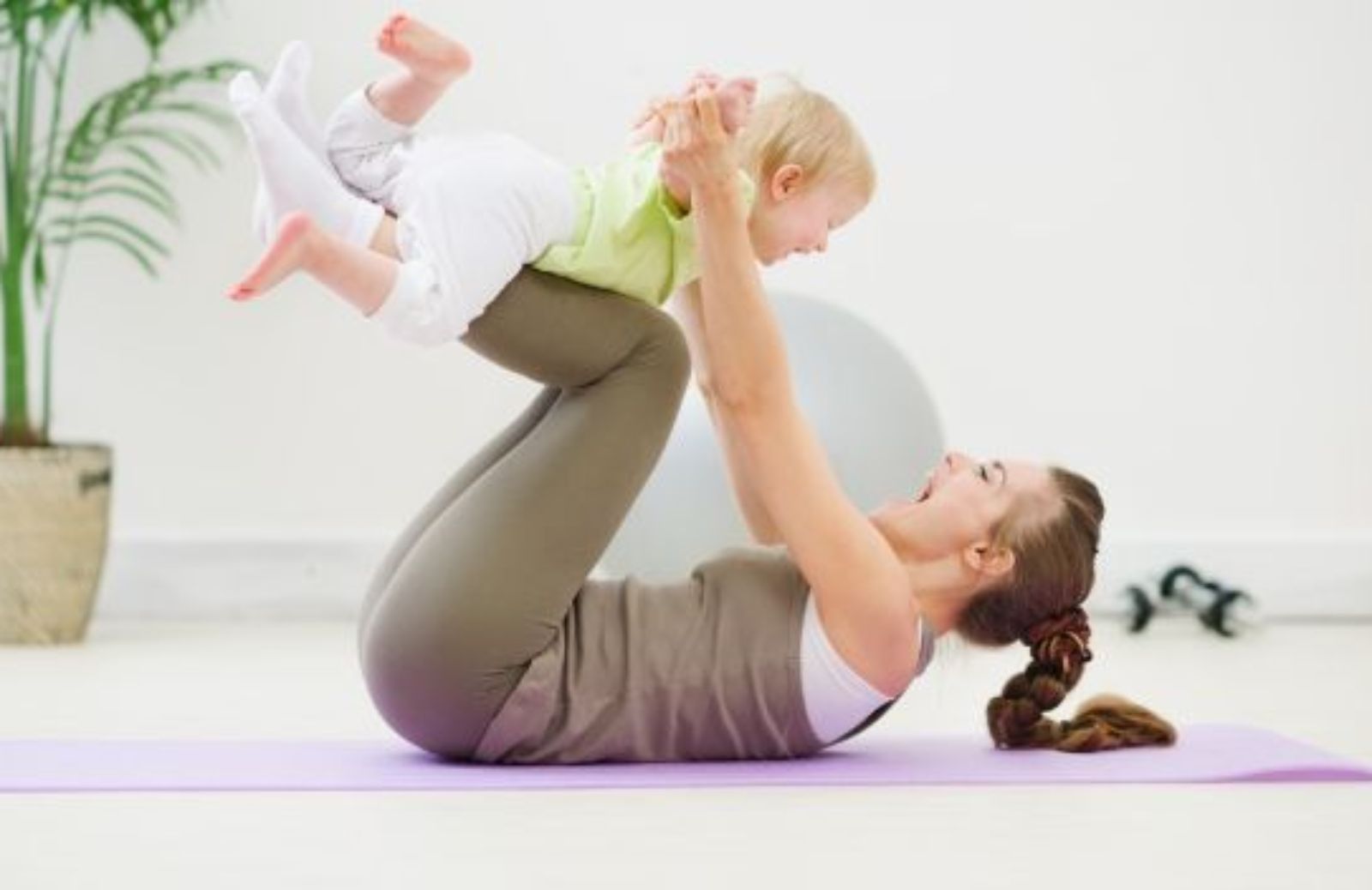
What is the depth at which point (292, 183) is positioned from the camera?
2.52 m

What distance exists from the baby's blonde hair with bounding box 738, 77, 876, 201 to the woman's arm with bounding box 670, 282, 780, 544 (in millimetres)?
208

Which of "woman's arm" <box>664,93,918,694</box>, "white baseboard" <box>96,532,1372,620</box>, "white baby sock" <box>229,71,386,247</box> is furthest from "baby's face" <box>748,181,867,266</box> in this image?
"white baseboard" <box>96,532,1372,620</box>

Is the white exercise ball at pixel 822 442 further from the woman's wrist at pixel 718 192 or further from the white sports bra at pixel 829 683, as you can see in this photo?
the woman's wrist at pixel 718 192

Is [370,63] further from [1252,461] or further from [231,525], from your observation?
[1252,461]

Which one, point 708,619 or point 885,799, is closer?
point 885,799

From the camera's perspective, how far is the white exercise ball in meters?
3.82

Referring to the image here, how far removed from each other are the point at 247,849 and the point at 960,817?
725 millimetres

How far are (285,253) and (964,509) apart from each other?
0.85 m

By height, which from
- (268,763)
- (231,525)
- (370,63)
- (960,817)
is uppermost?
(370,63)

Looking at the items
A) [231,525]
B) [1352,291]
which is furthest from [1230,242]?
[231,525]

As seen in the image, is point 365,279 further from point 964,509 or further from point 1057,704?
point 1057,704

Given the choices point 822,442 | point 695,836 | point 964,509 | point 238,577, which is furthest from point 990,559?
point 238,577

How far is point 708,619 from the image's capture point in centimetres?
262

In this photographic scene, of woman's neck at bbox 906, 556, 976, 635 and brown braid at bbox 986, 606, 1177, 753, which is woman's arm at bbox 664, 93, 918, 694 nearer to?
woman's neck at bbox 906, 556, 976, 635
